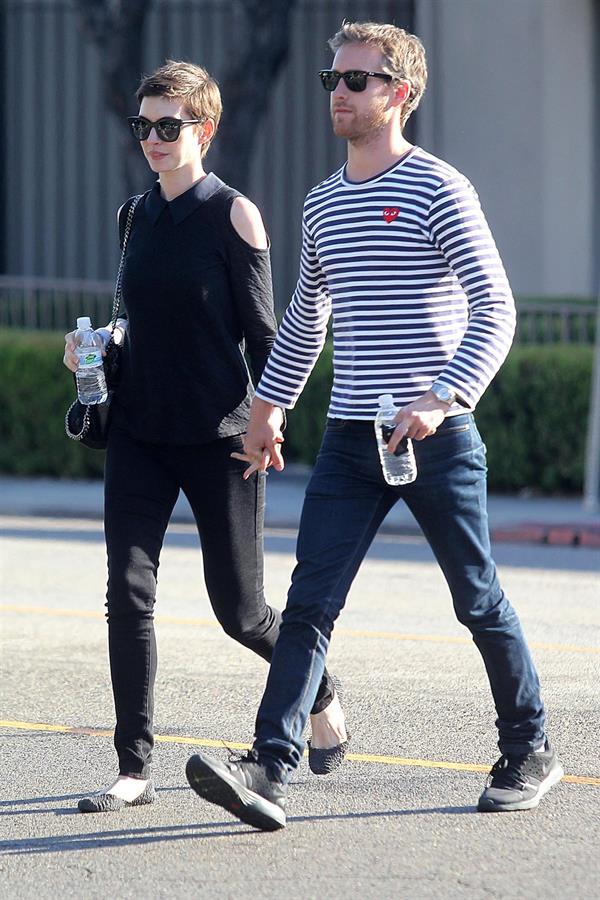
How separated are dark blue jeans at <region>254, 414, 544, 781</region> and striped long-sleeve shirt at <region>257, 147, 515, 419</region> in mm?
136

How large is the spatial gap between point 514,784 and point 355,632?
2.82 metres

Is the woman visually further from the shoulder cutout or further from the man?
the man

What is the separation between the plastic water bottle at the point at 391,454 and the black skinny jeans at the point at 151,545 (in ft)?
1.85

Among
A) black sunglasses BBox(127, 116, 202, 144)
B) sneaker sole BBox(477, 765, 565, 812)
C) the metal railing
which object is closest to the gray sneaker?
sneaker sole BBox(477, 765, 565, 812)

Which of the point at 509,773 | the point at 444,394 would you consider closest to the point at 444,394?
the point at 444,394

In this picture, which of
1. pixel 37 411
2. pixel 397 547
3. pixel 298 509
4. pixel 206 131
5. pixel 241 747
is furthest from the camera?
pixel 37 411

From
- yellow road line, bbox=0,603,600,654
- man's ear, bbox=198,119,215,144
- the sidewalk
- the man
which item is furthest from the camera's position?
the sidewalk

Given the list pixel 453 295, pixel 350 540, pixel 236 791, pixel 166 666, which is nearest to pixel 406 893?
pixel 236 791

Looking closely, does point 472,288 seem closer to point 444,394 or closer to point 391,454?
point 444,394

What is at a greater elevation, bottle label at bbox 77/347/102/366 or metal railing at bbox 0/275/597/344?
bottle label at bbox 77/347/102/366

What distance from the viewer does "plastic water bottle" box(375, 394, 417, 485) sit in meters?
4.25

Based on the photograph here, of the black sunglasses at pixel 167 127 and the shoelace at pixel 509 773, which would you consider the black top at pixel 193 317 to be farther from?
the shoelace at pixel 509 773

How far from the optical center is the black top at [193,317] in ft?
15.2

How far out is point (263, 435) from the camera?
4.52 metres
